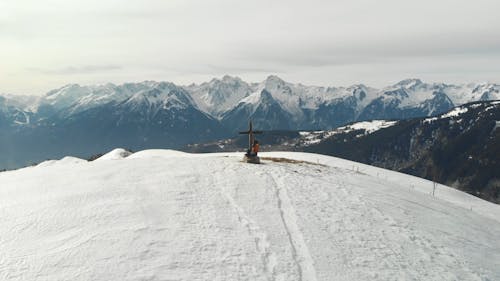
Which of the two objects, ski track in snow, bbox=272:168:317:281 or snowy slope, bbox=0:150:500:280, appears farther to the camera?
ski track in snow, bbox=272:168:317:281

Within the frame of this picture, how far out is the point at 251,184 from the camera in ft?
80.9

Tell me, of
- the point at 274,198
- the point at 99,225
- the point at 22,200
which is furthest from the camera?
the point at 274,198

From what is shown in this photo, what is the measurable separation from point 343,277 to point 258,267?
10.00 feet

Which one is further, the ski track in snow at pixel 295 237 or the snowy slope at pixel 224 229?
the ski track in snow at pixel 295 237

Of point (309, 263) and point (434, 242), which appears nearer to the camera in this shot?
point (309, 263)

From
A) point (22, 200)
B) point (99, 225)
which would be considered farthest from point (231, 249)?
point (22, 200)

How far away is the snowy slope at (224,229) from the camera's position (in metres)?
15.2

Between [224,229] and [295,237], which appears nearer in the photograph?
[295,237]

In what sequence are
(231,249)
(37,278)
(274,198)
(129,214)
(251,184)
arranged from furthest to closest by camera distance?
(251,184), (274,198), (129,214), (231,249), (37,278)

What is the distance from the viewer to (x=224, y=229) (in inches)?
716

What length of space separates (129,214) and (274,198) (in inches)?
295

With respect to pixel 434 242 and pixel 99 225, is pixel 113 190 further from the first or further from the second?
pixel 434 242

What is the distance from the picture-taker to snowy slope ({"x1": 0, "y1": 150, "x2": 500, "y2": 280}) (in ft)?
→ 49.8

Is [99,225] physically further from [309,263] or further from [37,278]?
[309,263]
